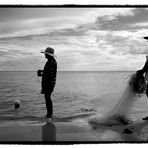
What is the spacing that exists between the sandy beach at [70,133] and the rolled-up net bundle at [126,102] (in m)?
0.34

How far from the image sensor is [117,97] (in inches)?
301

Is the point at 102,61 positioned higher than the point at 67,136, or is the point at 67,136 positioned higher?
the point at 102,61

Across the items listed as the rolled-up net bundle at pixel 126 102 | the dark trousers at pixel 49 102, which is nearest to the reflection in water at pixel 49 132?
the dark trousers at pixel 49 102

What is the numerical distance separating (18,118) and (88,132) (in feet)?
8.58

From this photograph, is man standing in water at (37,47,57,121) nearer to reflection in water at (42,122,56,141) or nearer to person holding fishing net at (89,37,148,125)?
reflection in water at (42,122,56,141)

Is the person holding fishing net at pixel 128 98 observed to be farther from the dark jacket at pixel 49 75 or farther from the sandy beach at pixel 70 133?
the dark jacket at pixel 49 75

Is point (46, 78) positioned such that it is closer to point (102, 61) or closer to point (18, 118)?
point (18, 118)

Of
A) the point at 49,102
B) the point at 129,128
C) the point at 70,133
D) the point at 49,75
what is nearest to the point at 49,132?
the point at 70,133

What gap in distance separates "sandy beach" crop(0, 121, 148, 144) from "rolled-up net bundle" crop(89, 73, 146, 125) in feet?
1.11

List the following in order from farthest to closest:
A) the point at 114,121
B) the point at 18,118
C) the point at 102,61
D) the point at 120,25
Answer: the point at 102,61
the point at 120,25
the point at 18,118
the point at 114,121

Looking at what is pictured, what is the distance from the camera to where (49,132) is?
656 cm

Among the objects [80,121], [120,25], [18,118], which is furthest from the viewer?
[120,25]
